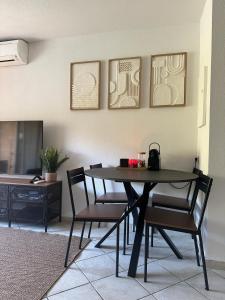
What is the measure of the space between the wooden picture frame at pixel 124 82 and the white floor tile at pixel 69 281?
201cm

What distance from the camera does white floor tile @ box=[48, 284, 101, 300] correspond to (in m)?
1.74

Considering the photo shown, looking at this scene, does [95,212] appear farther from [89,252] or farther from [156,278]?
[156,278]

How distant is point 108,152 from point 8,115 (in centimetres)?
162

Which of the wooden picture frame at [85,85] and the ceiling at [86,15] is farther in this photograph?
the wooden picture frame at [85,85]

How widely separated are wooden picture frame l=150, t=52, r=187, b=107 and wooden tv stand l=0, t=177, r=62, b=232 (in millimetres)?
1729

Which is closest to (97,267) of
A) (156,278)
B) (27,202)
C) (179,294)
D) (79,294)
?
(79,294)

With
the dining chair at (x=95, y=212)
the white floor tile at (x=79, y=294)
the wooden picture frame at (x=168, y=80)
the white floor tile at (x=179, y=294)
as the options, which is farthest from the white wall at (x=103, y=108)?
the white floor tile at (x=79, y=294)

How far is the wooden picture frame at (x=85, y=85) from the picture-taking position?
3326 mm

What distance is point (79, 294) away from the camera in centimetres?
179

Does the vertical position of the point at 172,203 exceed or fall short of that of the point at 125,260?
it exceeds it

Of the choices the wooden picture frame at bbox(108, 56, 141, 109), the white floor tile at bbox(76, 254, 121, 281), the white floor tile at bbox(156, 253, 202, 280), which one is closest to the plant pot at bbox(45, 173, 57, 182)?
the wooden picture frame at bbox(108, 56, 141, 109)

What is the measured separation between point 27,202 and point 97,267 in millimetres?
1384

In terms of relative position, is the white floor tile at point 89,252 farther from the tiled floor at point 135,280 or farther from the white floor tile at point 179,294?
the white floor tile at point 179,294

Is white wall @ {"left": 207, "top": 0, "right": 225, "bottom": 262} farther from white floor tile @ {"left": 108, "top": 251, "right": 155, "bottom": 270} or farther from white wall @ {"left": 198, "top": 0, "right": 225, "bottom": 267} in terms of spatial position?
white floor tile @ {"left": 108, "top": 251, "right": 155, "bottom": 270}
